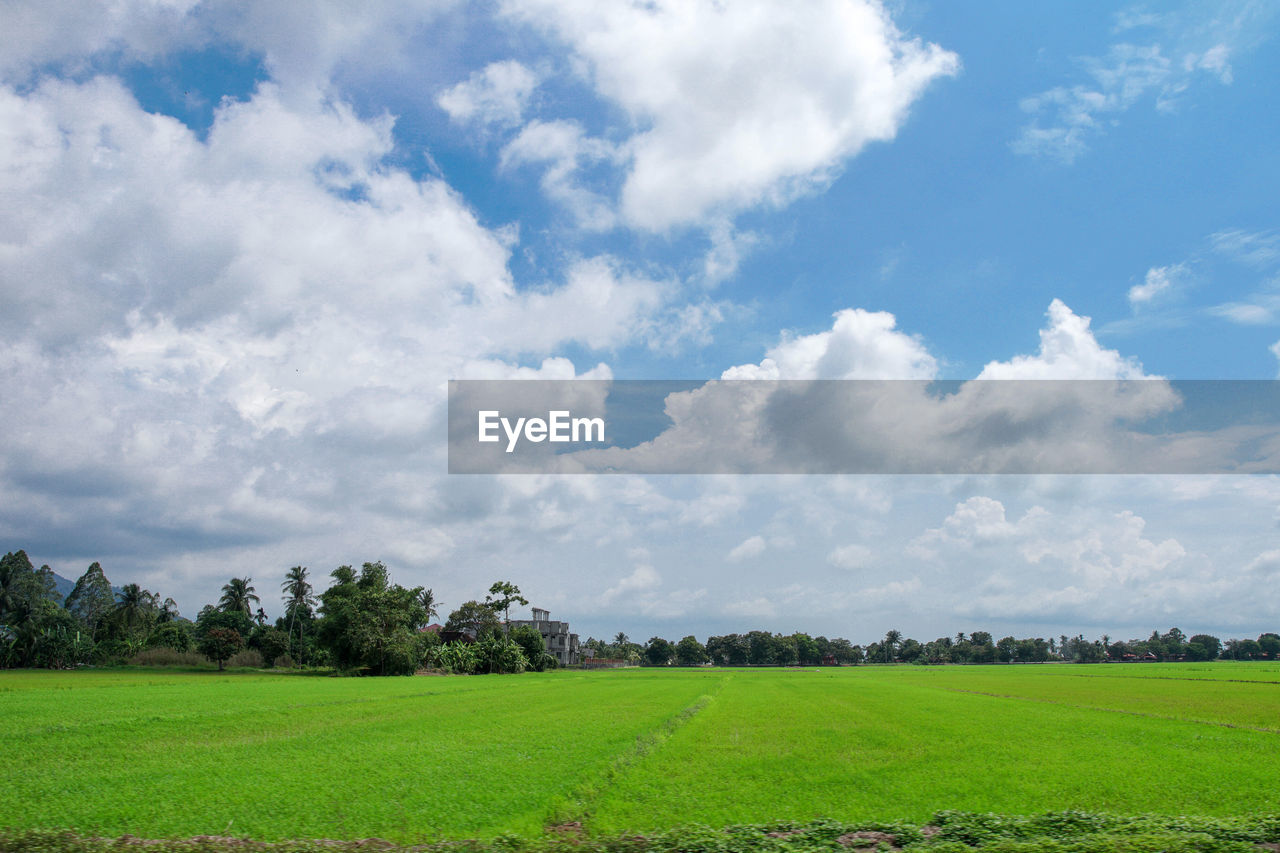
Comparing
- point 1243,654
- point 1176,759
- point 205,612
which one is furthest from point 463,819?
point 1243,654

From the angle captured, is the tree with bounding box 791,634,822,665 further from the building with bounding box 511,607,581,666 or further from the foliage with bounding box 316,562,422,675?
the foliage with bounding box 316,562,422,675

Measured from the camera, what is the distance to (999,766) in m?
17.1

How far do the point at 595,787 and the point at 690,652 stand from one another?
158678 millimetres

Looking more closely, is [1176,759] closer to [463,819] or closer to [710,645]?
[463,819]

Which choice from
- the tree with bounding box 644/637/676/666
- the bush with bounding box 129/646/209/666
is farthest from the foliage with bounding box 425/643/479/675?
the tree with bounding box 644/637/676/666

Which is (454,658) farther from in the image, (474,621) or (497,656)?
(474,621)

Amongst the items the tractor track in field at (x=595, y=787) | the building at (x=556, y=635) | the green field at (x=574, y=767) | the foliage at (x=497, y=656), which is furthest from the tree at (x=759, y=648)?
the tractor track in field at (x=595, y=787)

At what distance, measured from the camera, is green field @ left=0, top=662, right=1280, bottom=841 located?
1221cm

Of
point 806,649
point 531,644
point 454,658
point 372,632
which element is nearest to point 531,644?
point 531,644

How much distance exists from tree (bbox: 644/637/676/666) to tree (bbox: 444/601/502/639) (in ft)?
227

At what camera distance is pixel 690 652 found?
546 feet

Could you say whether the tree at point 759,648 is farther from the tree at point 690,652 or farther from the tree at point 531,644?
the tree at point 531,644

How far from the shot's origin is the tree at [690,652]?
545 feet

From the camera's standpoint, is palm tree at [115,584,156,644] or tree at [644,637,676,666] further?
tree at [644,637,676,666]
